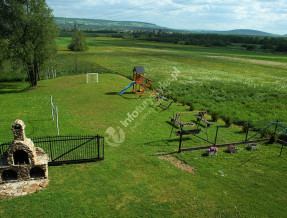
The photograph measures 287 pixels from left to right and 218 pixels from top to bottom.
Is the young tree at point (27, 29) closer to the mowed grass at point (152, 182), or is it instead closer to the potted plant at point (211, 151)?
the mowed grass at point (152, 182)

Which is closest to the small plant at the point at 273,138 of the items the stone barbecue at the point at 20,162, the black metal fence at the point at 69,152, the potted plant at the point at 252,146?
the potted plant at the point at 252,146

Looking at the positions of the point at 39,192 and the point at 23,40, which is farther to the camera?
the point at 23,40

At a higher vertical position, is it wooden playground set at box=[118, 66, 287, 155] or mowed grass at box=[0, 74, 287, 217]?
wooden playground set at box=[118, 66, 287, 155]

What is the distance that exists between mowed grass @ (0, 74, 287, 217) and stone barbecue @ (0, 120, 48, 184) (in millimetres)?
863

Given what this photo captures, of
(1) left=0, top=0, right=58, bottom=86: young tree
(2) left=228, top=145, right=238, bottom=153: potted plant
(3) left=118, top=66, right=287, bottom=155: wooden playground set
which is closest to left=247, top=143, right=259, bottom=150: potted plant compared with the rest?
(3) left=118, top=66, right=287, bottom=155: wooden playground set

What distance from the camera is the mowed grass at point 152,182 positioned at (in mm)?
9492

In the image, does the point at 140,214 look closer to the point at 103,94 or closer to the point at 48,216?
the point at 48,216

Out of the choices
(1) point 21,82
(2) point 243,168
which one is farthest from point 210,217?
(1) point 21,82

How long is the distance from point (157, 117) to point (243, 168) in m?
10.0

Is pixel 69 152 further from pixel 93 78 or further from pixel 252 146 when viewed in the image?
pixel 93 78

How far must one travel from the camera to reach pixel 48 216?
355 inches

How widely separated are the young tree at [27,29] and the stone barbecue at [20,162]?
2397cm

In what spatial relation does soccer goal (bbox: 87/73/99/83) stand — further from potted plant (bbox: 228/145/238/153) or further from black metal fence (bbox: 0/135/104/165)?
potted plant (bbox: 228/145/238/153)

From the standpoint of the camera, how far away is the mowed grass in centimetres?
949
